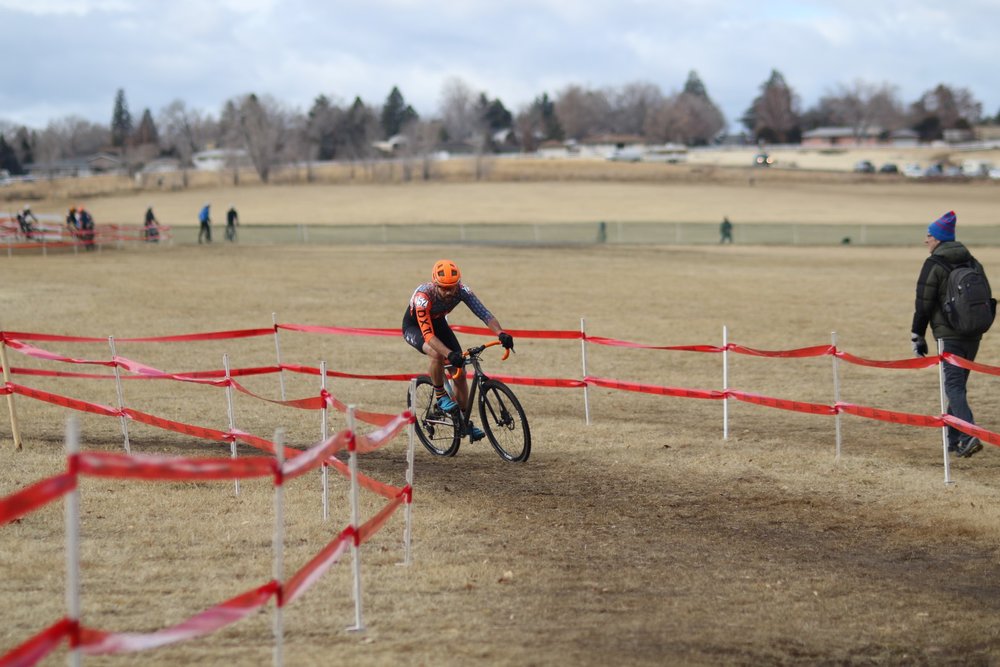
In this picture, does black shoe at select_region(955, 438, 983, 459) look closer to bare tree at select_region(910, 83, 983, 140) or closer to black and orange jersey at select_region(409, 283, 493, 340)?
black and orange jersey at select_region(409, 283, 493, 340)

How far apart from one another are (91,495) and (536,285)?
73.1 feet

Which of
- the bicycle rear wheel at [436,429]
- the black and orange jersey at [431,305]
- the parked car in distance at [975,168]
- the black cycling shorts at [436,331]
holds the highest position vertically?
the parked car in distance at [975,168]

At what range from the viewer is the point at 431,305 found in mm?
10945

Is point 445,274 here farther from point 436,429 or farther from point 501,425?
point 436,429

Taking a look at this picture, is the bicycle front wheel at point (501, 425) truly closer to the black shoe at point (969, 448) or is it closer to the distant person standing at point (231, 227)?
the black shoe at point (969, 448)

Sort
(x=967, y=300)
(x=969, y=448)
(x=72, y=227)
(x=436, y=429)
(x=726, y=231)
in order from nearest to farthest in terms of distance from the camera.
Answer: (x=967, y=300)
(x=969, y=448)
(x=436, y=429)
(x=72, y=227)
(x=726, y=231)

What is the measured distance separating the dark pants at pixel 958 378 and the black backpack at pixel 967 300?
19 cm

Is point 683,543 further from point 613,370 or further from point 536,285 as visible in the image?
point 536,285

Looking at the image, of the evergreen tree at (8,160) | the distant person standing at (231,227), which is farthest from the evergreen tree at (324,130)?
the distant person standing at (231,227)

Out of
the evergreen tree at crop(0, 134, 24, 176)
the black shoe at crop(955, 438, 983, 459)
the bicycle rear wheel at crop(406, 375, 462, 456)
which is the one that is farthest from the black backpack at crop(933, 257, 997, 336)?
the evergreen tree at crop(0, 134, 24, 176)

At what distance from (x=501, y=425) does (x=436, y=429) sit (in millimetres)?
826

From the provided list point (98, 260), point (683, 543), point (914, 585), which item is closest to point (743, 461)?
point (683, 543)

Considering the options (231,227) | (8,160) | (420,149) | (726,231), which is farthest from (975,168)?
(8,160)

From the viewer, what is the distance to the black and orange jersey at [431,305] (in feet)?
35.2
